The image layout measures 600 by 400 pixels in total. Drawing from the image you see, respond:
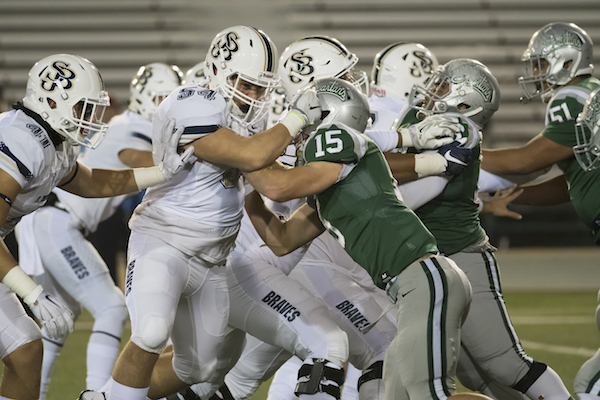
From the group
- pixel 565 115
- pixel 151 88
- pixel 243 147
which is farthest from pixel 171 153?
pixel 151 88

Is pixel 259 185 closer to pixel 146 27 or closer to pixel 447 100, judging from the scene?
pixel 447 100

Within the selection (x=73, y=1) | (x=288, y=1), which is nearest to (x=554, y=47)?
(x=288, y=1)

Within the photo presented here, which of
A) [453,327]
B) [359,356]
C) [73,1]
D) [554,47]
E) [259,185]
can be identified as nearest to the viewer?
[453,327]

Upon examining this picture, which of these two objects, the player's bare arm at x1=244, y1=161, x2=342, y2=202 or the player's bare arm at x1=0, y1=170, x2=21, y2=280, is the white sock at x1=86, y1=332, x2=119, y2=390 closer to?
the player's bare arm at x1=0, y1=170, x2=21, y2=280

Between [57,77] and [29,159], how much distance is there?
0.43 meters

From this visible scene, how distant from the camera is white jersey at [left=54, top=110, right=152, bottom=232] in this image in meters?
4.86

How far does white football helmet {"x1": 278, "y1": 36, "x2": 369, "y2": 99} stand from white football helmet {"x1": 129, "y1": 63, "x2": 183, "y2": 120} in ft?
5.39

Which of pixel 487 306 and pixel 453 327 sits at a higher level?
pixel 453 327

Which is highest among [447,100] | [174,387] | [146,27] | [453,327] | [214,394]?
[447,100]

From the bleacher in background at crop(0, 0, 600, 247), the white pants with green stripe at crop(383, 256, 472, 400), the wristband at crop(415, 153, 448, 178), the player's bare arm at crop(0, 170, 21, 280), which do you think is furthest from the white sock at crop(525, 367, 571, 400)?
the bleacher in background at crop(0, 0, 600, 247)

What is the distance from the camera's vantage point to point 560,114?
3.93m

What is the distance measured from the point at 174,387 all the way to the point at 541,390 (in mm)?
1604

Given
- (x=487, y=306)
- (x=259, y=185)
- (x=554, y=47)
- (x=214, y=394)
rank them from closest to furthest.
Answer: (x=259, y=185) < (x=487, y=306) < (x=214, y=394) < (x=554, y=47)

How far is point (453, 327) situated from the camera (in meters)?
2.67
